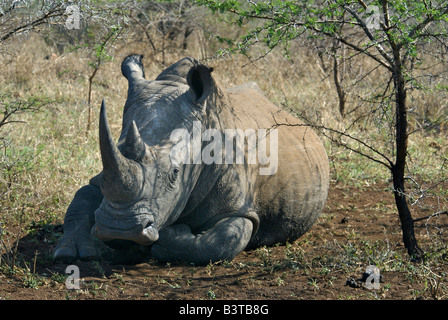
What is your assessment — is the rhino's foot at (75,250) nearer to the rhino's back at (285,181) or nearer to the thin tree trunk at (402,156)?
the rhino's back at (285,181)

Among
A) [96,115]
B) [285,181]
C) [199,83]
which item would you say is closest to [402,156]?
[285,181]

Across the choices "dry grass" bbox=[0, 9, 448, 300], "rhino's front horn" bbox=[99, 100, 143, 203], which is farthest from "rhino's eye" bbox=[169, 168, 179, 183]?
"dry grass" bbox=[0, 9, 448, 300]

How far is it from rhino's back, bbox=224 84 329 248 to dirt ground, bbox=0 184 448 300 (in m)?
0.19

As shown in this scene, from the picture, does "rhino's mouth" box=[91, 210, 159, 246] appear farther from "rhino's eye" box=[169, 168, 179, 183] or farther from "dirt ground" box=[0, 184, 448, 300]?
"rhino's eye" box=[169, 168, 179, 183]

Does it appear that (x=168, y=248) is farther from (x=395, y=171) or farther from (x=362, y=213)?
(x=362, y=213)

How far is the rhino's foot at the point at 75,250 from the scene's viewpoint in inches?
214

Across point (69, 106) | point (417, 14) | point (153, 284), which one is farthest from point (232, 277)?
point (69, 106)

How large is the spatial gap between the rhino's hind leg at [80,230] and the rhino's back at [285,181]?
1.47 meters

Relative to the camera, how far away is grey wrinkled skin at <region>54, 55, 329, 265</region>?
4.81 m

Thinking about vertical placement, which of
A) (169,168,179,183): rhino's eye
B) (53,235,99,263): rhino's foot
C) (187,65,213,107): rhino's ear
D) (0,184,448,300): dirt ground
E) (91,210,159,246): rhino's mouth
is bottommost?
(0,184,448,300): dirt ground

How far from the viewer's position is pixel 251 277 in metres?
5.12

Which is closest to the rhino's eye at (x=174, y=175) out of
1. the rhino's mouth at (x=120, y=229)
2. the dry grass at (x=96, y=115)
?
the rhino's mouth at (x=120, y=229)
